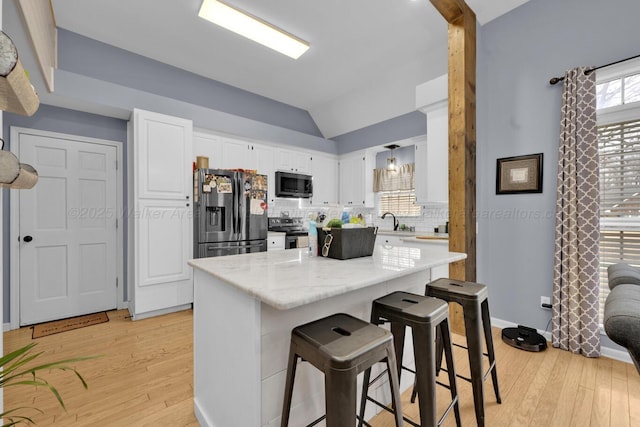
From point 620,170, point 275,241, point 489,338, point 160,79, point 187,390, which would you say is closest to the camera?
point 489,338

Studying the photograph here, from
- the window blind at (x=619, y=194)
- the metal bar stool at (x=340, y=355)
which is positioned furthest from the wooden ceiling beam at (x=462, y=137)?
the metal bar stool at (x=340, y=355)

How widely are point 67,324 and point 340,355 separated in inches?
137

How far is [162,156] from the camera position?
3246 millimetres

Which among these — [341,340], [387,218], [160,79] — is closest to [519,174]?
[387,218]

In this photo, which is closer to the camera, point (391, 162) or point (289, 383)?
point (289, 383)

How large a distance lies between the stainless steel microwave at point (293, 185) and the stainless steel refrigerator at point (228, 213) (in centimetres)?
69

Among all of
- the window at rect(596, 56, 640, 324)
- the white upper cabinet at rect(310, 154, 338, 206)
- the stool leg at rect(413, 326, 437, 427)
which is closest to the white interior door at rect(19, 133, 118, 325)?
the white upper cabinet at rect(310, 154, 338, 206)

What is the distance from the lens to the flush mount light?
8.80ft

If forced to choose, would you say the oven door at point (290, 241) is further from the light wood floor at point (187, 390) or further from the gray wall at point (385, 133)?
the gray wall at point (385, 133)

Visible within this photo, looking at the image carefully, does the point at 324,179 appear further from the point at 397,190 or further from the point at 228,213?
the point at 228,213

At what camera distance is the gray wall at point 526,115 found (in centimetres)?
237

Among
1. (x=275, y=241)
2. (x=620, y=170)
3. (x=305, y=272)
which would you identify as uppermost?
(x=620, y=170)

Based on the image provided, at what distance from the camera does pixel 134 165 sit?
3.09 metres

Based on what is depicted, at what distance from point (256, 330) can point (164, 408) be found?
1159 mm
